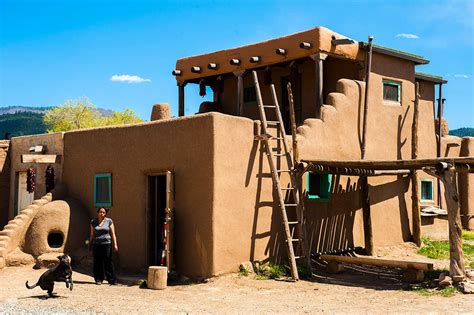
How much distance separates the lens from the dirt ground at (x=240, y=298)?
9828 millimetres

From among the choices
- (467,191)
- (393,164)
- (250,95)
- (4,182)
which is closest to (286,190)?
(393,164)

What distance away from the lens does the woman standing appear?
1271 centimetres

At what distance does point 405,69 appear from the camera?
1833cm

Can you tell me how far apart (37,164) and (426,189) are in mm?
11907

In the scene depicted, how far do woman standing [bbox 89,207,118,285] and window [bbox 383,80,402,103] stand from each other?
9.12 meters

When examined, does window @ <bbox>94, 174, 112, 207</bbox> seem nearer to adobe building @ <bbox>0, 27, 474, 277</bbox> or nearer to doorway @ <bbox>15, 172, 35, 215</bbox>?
adobe building @ <bbox>0, 27, 474, 277</bbox>

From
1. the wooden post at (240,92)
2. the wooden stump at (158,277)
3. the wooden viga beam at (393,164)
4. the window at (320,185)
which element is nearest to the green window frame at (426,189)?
the window at (320,185)

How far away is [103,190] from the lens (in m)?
15.1

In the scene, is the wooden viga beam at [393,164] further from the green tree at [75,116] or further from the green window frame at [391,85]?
the green tree at [75,116]

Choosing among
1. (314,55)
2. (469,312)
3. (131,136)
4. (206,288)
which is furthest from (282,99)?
(469,312)

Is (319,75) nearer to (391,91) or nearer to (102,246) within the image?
(391,91)

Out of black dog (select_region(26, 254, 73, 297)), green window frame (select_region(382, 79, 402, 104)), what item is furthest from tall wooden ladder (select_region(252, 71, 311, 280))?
green window frame (select_region(382, 79, 402, 104))

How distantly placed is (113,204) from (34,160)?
2940 mm

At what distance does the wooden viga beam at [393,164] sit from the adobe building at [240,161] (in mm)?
891
